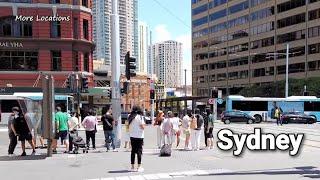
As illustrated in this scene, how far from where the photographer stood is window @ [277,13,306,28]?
8703 centimetres

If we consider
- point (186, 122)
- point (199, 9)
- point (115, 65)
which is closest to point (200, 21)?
point (199, 9)

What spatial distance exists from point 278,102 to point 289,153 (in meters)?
41.1

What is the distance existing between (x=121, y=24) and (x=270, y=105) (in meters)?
23.7

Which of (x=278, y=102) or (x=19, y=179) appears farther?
(x=278, y=102)

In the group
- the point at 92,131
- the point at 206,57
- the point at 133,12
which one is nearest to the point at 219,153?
the point at 92,131

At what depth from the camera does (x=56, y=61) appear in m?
50.9

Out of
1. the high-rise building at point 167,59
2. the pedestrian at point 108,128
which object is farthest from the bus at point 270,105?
the pedestrian at point 108,128

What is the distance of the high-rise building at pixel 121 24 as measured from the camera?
1199 inches

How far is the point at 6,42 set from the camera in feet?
164

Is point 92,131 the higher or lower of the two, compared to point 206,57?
lower

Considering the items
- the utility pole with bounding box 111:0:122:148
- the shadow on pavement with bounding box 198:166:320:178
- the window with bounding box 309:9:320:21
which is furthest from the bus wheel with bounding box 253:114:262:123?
the shadow on pavement with bounding box 198:166:320:178

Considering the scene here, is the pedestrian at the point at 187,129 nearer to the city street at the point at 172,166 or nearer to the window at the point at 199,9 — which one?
the city street at the point at 172,166

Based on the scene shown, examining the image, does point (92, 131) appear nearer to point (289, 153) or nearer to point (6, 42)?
point (289, 153)

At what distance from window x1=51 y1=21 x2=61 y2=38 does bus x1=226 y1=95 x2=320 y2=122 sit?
65.5 ft
